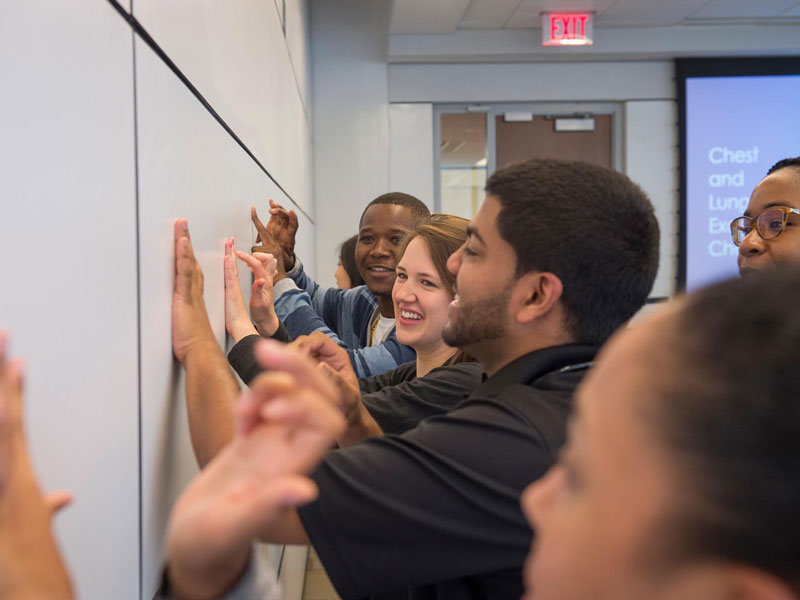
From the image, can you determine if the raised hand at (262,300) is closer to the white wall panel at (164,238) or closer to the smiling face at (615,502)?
the white wall panel at (164,238)

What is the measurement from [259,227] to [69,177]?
115cm

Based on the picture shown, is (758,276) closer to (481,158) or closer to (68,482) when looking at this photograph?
(68,482)

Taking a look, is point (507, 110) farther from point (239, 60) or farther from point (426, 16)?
point (239, 60)

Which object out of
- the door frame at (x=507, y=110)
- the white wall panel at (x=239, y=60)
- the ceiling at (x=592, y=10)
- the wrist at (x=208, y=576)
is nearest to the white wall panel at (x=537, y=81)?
the door frame at (x=507, y=110)

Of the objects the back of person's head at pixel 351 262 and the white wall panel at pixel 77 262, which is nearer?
the white wall panel at pixel 77 262

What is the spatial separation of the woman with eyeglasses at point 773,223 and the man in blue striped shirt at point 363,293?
90 cm

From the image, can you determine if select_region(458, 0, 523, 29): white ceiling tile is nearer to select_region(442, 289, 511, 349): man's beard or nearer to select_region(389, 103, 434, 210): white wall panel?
select_region(389, 103, 434, 210): white wall panel

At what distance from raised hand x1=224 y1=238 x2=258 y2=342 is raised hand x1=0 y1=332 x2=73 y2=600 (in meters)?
0.87

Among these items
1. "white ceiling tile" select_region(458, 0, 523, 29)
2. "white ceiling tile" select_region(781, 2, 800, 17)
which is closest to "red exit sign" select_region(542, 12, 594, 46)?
"white ceiling tile" select_region(458, 0, 523, 29)

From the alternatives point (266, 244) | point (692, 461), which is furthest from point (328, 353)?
point (692, 461)

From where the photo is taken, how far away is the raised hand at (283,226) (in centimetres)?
197

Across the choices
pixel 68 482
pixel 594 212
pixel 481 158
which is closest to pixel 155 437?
pixel 68 482

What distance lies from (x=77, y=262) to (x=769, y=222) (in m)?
1.67

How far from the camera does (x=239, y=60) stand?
1.44m
